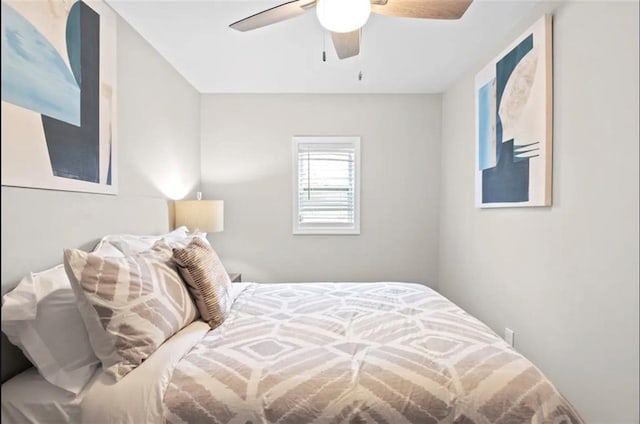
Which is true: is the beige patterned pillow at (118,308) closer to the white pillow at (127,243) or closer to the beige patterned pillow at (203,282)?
the beige patterned pillow at (203,282)

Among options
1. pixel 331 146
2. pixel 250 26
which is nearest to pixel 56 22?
pixel 250 26

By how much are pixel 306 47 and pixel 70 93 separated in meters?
1.61

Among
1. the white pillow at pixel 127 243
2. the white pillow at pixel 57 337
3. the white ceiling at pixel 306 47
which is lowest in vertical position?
the white pillow at pixel 57 337

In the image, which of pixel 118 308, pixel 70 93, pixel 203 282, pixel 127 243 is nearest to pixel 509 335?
pixel 203 282

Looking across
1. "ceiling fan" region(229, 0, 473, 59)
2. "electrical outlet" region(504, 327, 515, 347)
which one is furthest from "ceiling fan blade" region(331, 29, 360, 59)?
"electrical outlet" region(504, 327, 515, 347)

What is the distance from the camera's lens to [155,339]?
1.36 m

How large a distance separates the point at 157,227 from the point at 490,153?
2.57 meters

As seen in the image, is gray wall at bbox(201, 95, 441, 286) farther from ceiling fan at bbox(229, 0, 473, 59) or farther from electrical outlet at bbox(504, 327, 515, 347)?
ceiling fan at bbox(229, 0, 473, 59)

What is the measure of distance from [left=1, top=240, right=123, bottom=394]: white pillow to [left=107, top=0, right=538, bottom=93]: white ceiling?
1721 millimetres

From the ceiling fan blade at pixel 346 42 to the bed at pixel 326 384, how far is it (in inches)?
58.2

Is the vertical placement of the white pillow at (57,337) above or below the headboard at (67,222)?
below

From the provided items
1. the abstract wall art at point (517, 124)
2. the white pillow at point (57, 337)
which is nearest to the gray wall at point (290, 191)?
the abstract wall art at point (517, 124)

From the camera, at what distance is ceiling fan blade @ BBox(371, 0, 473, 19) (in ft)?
5.19

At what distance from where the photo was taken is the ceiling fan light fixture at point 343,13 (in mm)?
1452
